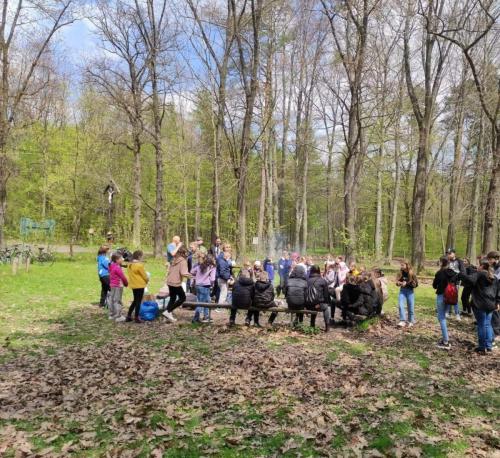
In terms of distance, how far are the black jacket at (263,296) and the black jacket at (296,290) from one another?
1.31 ft

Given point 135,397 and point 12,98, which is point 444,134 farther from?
point 135,397

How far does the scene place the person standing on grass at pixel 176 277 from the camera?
987 cm

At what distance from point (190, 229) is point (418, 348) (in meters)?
44.2

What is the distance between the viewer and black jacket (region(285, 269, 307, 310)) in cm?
966

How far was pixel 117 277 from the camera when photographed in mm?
10125

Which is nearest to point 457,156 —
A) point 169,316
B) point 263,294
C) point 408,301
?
point 408,301

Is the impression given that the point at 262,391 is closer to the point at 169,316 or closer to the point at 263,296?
the point at 263,296

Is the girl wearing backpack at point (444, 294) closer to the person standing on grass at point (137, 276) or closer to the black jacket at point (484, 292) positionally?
the black jacket at point (484, 292)

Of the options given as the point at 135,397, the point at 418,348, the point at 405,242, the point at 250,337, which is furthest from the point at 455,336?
the point at 405,242

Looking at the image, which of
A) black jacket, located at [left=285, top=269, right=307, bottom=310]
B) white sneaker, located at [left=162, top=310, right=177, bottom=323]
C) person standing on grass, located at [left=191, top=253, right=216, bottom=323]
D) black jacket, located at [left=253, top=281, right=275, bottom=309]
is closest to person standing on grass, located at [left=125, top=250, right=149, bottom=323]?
white sneaker, located at [left=162, top=310, right=177, bottom=323]

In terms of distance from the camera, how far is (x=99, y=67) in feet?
80.7

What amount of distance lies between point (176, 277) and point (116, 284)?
1477mm

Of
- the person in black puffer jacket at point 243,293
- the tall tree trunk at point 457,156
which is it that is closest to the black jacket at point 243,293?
the person in black puffer jacket at point 243,293

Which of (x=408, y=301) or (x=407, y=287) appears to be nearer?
(x=407, y=287)
